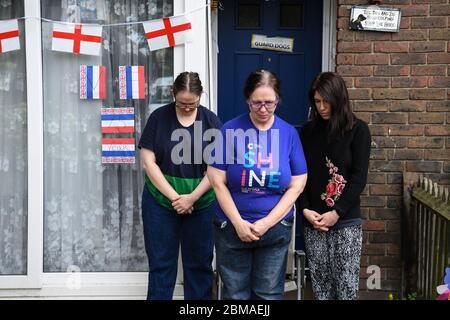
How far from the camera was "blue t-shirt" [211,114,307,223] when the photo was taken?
3.78 meters

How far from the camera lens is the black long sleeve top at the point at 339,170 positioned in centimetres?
403

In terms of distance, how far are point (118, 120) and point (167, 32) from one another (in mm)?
783

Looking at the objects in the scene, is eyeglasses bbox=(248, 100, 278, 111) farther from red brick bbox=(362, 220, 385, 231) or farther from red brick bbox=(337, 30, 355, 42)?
red brick bbox=(362, 220, 385, 231)

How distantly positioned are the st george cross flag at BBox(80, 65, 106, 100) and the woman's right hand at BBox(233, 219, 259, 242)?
6.36 feet

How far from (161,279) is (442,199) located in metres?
2.01

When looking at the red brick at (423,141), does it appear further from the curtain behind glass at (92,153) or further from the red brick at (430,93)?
the curtain behind glass at (92,153)

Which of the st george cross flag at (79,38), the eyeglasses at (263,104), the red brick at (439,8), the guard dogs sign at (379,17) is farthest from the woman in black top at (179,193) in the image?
the red brick at (439,8)

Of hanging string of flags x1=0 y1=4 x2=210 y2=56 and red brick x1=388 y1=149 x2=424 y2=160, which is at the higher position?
hanging string of flags x1=0 y1=4 x2=210 y2=56

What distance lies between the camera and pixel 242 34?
18.6 feet

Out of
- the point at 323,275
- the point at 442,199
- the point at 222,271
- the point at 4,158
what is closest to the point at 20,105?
the point at 4,158

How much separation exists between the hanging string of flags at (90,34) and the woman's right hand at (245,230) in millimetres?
1810

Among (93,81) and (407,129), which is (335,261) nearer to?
(407,129)

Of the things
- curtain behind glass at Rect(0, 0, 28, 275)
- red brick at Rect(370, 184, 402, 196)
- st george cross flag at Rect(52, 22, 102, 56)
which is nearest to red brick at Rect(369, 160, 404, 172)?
red brick at Rect(370, 184, 402, 196)

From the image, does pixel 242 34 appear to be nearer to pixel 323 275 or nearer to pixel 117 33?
pixel 117 33
